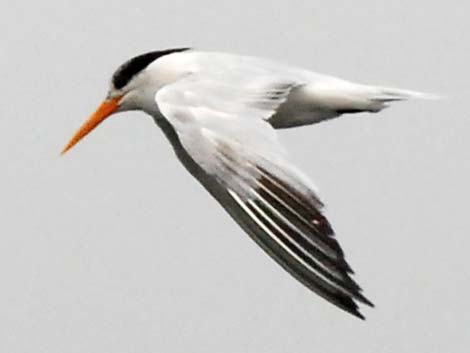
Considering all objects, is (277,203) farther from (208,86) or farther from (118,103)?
(118,103)

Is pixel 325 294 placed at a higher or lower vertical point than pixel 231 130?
lower

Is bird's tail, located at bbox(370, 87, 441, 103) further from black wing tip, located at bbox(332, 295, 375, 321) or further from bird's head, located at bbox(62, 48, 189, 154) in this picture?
black wing tip, located at bbox(332, 295, 375, 321)

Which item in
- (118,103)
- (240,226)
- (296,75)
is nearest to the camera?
(240,226)

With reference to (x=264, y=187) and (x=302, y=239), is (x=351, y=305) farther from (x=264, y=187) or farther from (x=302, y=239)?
(x=264, y=187)

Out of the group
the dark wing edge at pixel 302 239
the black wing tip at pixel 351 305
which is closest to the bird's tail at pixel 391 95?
the dark wing edge at pixel 302 239

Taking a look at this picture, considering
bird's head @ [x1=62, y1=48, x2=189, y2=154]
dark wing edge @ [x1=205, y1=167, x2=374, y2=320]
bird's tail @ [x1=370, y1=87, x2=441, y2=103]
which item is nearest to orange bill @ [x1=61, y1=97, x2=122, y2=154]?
bird's head @ [x1=62, y1=48, x2=189, y2=154]

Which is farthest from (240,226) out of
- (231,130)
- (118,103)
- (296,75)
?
(118,103)

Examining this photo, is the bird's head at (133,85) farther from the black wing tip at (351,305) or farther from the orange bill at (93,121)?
the black wing tip at (351,305)
